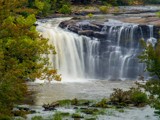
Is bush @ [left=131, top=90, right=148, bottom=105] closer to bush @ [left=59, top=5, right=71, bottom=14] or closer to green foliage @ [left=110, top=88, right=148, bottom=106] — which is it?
green foliage @ [left=110, top=88, right=148, bottom=106]

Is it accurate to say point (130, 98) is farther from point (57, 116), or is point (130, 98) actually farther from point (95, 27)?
point (95, 27)

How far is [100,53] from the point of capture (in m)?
53.3

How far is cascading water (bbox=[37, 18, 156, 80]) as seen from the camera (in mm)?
51438

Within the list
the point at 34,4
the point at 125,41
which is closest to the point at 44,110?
the point at 125,41

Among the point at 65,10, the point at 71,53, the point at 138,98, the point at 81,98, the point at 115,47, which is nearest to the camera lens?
the point at 138,98

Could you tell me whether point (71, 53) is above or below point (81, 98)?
above

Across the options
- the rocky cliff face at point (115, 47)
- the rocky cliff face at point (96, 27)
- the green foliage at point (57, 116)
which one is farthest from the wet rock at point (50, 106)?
the rocky cliff face at point (96, 27)

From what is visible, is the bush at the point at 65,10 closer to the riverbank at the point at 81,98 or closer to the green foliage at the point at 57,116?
the riverbank at the point at 81,98

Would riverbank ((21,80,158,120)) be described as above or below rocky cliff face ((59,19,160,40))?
below

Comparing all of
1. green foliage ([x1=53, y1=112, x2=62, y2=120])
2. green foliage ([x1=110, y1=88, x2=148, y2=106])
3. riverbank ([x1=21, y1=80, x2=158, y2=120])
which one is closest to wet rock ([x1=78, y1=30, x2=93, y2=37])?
riverbank ([x1=21, y1=80, x2=158, y2=120])

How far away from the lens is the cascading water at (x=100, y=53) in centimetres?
5144

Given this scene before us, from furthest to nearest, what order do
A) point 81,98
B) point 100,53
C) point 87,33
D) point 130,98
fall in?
point 87,33 < point 100,53 < point 81,98 < point 130,98

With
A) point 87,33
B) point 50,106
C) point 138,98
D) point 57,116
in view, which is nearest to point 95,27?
point 87,33

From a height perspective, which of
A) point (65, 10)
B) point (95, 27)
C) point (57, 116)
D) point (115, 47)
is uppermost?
point (65, 10)
